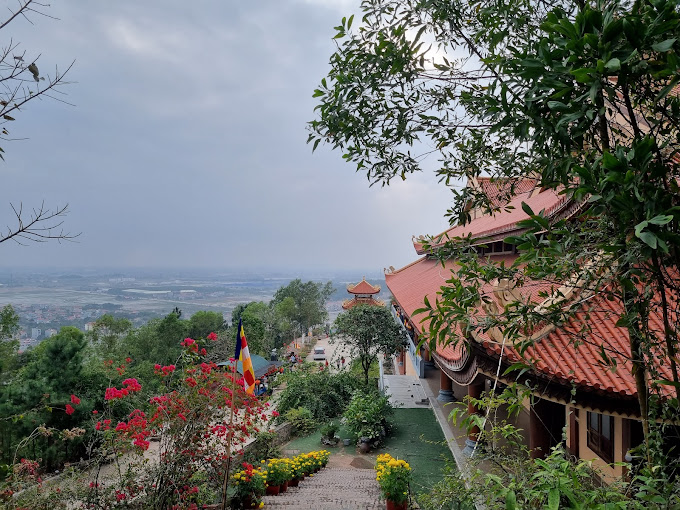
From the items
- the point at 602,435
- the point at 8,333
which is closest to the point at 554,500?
the point at 602,435

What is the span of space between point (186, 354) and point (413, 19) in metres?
5.43

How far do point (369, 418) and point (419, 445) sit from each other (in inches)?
51.8

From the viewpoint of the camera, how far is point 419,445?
933 cm

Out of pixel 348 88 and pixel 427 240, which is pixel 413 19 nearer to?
pixel 348 88

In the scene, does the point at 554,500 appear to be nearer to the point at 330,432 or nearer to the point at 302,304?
the point at 330,432

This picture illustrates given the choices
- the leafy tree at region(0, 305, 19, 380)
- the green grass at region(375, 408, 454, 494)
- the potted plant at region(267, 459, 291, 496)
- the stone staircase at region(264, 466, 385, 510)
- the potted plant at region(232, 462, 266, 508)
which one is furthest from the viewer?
the leafy tree at region(0, 305, 19, 380)

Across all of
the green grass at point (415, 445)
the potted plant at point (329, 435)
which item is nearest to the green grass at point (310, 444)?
the green grass at point (415, 445)

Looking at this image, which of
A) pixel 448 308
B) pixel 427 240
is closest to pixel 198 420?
pixel 427 240

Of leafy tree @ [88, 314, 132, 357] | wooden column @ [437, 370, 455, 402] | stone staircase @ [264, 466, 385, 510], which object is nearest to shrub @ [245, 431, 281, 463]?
stone staircase @ [264, 466, 385, 510]

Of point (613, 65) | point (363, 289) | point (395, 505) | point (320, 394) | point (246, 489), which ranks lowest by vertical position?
point (320, 394)

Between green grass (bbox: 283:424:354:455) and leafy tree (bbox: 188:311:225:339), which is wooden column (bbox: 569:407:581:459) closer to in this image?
green grass (bbox: 283:424:354:455)

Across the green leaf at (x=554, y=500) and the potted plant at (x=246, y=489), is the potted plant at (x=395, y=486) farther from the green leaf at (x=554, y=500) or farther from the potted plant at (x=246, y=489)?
the green leaf at (x=554, y=500)

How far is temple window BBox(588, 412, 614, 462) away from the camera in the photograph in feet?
15.5

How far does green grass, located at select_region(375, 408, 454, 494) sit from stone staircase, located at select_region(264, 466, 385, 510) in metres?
0.86
